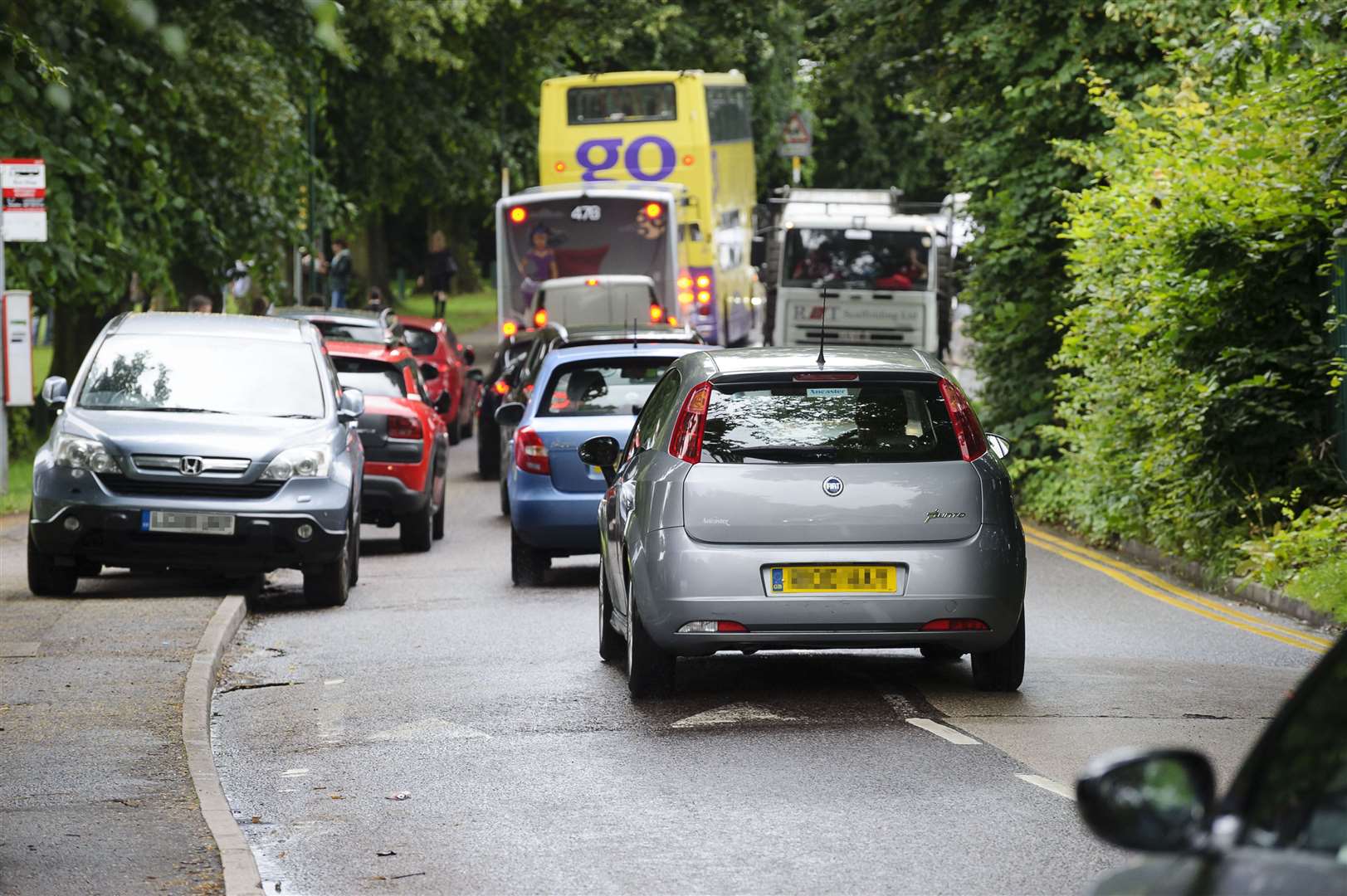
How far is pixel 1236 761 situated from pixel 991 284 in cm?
1452

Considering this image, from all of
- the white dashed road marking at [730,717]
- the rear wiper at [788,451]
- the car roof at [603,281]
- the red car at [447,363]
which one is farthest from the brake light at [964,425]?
the car roof at [603,281]

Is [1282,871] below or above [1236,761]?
above

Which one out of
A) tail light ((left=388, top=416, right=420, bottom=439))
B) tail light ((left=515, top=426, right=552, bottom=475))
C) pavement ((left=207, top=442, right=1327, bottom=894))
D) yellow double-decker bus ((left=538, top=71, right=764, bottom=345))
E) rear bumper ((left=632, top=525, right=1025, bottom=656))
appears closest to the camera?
pavement ((left=207, top=442, right=1327, bottom=894))

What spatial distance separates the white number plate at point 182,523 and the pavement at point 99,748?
1.36ft

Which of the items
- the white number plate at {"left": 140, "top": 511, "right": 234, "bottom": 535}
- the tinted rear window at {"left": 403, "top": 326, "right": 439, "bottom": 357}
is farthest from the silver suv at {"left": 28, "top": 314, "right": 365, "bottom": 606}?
the tinted rear window at {"left": 403, "top": 326, "right": 439, "bottom": 357}

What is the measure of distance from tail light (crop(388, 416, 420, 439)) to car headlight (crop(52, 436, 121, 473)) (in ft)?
14.4

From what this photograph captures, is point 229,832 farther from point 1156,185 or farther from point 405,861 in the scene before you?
point 1156,185

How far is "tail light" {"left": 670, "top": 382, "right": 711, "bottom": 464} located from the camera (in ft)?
33.2

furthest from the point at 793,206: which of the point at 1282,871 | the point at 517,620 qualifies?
the point at 1282,871

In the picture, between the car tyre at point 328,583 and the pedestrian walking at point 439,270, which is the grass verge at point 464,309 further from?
the car tyre at point 328,583

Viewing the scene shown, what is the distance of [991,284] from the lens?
2295 cm

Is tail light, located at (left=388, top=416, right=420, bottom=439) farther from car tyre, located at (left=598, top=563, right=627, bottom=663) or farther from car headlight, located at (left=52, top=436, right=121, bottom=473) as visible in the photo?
Answer: car tyre, located at (left=598, top=563, right=627, bottom=663)

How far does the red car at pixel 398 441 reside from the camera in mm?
18312

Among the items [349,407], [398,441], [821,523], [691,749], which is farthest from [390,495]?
[691,749]
